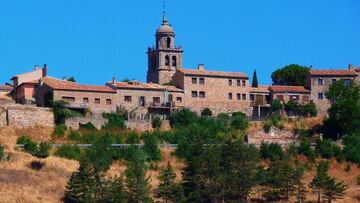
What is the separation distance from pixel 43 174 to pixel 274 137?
63.6 ft

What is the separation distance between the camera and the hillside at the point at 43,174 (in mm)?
73750

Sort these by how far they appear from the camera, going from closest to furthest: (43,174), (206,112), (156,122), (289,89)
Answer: (43,174) < (156,122) < (206,112) < (289,89)

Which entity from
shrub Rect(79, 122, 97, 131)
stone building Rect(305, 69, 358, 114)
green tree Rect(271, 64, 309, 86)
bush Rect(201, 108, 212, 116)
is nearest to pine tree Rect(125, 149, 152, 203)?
shrub Rect(79, 122, 97, 131)

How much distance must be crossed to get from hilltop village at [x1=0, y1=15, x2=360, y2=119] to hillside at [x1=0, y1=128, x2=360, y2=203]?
6.82 m

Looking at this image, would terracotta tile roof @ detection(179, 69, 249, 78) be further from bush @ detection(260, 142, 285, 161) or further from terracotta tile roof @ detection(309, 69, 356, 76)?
bush @ detection(260, 142, 285, 161)

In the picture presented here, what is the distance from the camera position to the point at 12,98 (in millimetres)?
96125

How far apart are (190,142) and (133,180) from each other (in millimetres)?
10866

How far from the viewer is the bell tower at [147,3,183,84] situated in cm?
10544

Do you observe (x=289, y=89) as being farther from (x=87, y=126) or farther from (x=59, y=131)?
(x=59, y=131)

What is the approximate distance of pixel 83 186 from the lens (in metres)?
72.8

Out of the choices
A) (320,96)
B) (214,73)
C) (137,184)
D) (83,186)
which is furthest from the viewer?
(320,96)

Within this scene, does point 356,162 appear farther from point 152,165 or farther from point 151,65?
point 151,65

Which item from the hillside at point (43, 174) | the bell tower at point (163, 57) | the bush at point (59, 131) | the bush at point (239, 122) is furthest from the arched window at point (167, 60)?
Result: the hillside at point (43, 174)

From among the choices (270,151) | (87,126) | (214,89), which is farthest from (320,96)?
(87,126)
